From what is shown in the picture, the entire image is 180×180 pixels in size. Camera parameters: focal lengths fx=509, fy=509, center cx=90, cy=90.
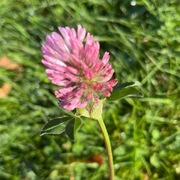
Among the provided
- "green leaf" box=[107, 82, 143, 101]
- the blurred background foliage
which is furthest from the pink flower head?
the blurred background foliage

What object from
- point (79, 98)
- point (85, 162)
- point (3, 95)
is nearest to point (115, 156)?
point (85, 162)

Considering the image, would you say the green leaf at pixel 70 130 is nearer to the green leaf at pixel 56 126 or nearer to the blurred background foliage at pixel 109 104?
the green leaf at pixel 56 126

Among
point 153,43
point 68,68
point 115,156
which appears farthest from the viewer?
point 153,43

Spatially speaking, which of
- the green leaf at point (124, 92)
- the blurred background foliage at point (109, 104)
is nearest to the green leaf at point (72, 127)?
the green leaf at point (124, 92)

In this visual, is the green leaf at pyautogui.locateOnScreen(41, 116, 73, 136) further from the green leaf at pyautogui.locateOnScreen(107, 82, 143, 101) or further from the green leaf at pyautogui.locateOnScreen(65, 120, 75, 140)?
the green leaf at pyautogui.locateOnScreen(107, 82, 143, 101)

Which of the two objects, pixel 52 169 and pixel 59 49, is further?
pixel 52 169

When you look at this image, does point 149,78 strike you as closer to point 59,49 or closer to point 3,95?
point 3,95
